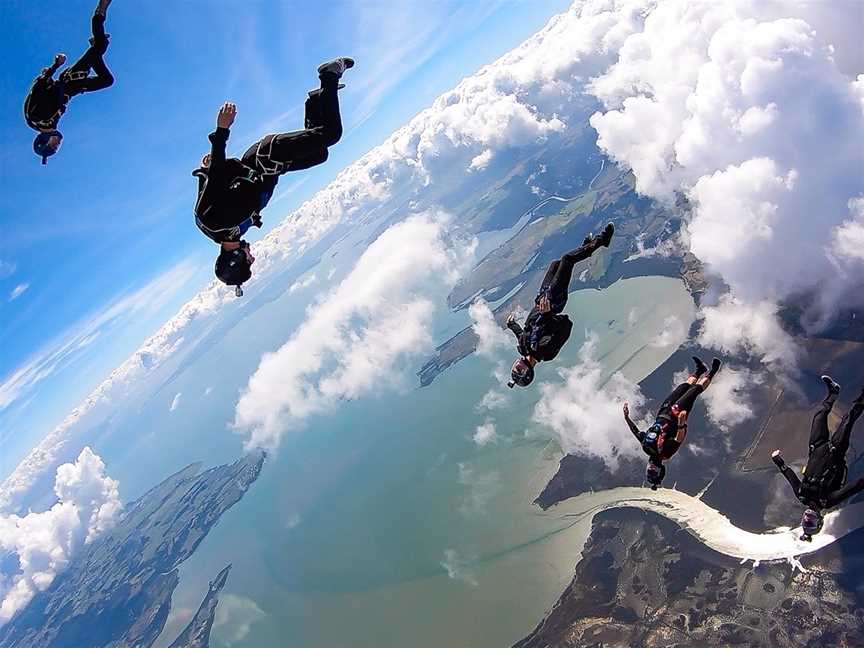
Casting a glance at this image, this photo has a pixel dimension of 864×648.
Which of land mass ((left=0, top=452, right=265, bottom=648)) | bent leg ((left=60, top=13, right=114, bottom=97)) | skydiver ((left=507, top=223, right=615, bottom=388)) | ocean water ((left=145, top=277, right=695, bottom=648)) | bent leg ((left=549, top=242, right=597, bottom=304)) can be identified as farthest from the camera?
land mass ((left=0, top=452, right=265, bottom=648))

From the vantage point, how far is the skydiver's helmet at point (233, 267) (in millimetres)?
5996

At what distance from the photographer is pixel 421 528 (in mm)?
124562

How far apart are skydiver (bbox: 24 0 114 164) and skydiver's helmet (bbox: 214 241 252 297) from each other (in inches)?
129

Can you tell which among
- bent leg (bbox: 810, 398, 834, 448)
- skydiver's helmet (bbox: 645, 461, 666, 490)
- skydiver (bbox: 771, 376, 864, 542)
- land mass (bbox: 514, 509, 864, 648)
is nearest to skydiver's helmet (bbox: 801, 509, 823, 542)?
skydiver (bbox: 771, 376, 864, 542)

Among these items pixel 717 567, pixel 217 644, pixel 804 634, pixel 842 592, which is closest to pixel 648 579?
pixel 717 567

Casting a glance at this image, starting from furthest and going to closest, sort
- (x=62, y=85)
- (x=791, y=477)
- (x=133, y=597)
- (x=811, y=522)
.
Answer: (x=133, y=597)
(x=811, y=522)
(x=791, y=477)
(x=62, y=85)

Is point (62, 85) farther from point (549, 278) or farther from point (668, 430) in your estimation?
point (668, 430)

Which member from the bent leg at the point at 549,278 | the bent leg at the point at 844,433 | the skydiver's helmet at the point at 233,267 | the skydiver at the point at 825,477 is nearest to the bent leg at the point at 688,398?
the skydiver at the point at 825,477

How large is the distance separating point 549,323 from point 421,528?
126282mm

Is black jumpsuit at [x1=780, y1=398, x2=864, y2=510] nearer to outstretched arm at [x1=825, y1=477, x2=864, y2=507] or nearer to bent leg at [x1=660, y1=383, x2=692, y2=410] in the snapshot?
outstretched arm at [x1=825, y1=477, x2=864, y2=507]

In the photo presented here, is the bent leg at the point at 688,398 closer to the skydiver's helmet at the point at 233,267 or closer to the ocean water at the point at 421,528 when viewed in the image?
the skydiver's helmet at the point at 233,267

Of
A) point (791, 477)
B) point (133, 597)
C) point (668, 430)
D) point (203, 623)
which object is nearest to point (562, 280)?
point (668, 430)

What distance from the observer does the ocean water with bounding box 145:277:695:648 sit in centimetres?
9700

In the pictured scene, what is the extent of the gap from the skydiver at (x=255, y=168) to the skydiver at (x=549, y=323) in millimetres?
5822
